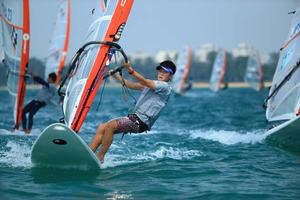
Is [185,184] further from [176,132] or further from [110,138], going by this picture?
[176,132]

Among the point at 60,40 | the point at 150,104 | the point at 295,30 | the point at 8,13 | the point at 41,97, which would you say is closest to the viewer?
the point at 150,104

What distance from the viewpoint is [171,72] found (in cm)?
694

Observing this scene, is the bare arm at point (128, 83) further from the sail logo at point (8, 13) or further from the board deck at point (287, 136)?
the sail logo at point (8, 13)

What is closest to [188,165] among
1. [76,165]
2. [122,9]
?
[76,165]

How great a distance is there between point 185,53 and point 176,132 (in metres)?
28.7

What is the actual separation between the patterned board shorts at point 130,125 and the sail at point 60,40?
14.0 meters

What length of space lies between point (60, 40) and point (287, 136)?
1351 centimetres

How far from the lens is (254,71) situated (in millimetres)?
47594

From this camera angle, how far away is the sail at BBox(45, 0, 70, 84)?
67.6ft

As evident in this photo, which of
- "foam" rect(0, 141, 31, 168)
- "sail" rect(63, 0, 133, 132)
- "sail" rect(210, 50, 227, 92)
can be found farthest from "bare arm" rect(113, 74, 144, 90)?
"sail" rect(210, 50, 227, 92)

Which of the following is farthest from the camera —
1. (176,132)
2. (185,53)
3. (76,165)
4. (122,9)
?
(185,53)

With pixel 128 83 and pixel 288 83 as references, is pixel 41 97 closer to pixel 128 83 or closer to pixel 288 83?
pixel 128 83

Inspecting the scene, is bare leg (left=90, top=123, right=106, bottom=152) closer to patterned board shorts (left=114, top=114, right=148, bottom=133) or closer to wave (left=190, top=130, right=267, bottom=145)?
patterned board shorts (left=114, top=114, right=148, bottom=133)

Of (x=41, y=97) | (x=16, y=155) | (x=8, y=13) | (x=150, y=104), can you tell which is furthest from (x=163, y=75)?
(x=41, y=97)
